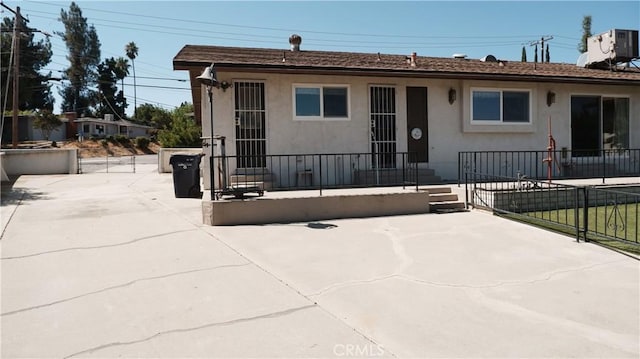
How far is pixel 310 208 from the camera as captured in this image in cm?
855

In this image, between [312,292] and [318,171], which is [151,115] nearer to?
[318,171]

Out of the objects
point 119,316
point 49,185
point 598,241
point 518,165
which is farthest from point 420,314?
point 49,185

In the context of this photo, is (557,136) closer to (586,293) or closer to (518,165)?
(518,165)

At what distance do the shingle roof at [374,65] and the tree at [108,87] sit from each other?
209 ft

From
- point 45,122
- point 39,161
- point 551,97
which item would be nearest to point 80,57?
point 45,122

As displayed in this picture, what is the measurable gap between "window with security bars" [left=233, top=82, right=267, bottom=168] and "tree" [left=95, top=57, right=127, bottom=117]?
64.9 m

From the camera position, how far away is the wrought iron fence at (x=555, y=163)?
12.2 metres

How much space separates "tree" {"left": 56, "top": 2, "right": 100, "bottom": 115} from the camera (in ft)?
208

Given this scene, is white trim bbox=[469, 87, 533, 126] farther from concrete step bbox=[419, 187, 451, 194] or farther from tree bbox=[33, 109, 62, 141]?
tree bbox=[33, 109, 62, 141]

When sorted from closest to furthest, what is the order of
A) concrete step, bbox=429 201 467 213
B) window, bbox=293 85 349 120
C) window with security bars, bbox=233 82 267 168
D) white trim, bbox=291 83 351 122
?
concrete step, bbox=429 201 467 213 < window with security bars, bbox=233 82 267 168 < white trim, bbox=291 83 351 122 < window, bbox=293 85 349 120

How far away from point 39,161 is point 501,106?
63.2 ft

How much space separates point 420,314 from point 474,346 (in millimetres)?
673

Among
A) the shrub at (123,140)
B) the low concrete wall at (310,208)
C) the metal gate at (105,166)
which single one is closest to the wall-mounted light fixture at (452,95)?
the low concrete wall at (310,208)

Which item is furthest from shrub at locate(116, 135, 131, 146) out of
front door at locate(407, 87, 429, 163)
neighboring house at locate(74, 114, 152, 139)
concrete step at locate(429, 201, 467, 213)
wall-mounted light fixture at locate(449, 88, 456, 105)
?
concrete step at locate(429, 201, 467, 213)
